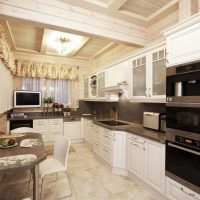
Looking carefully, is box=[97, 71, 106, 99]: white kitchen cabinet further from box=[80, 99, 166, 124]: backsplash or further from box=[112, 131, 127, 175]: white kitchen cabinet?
box=[112, 131, 127, 175]: white kitchen cabinet

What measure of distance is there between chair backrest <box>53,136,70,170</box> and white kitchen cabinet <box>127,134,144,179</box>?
3.41 feet

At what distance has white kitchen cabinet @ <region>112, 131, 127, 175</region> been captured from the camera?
2832 mm

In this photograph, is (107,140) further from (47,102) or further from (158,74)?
(47,102)

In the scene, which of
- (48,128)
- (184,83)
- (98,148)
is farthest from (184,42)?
(48,128)

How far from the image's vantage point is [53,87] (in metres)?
5.19

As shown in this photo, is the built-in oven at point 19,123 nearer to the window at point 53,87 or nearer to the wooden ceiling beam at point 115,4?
the window at point 53,87

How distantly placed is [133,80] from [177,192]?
1842mm

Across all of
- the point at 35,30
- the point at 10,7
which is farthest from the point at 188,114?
the point at 35,30

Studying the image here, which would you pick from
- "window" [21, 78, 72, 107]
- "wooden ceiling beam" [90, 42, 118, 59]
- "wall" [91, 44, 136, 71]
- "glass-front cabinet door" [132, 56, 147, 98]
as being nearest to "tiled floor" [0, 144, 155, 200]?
"glass-front cabinet door" [132, 56, 147, 98]

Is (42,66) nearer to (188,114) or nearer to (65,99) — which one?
(65,99)

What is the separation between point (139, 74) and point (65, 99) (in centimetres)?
315

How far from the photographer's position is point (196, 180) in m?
1.56

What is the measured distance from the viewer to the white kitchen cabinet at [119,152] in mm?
2832

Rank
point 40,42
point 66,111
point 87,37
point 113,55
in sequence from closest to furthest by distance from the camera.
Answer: point 87,37, point 40,42, point 113,55, point 66,111
